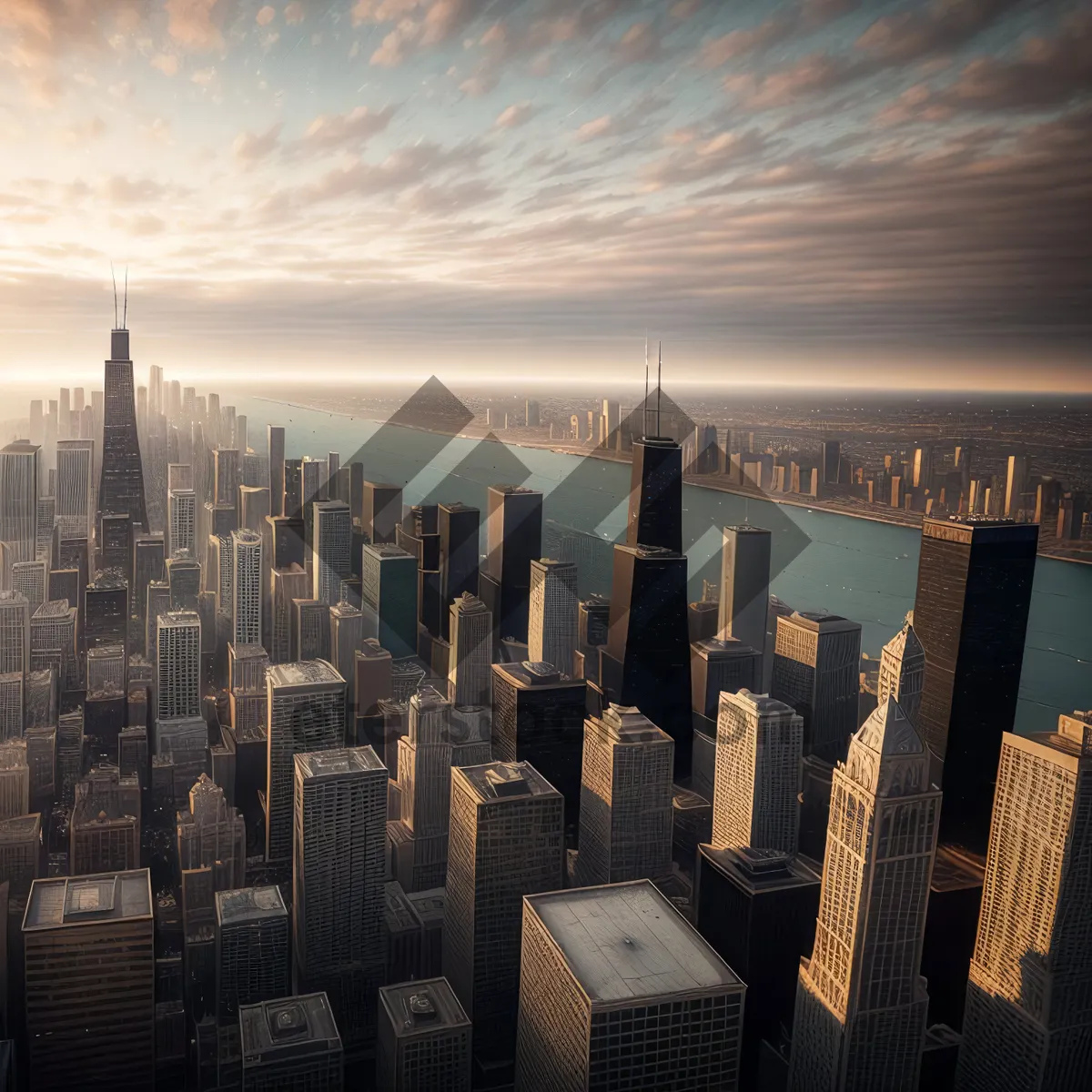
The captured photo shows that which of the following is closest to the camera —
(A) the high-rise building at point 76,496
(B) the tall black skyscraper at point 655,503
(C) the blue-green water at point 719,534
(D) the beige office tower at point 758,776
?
(C) the blue-green water at point 719,534

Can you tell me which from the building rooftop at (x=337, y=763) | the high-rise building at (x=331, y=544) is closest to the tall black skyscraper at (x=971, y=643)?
the building rooftop at (x=337, y=763)

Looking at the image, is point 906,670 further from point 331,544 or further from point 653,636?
point 331,544

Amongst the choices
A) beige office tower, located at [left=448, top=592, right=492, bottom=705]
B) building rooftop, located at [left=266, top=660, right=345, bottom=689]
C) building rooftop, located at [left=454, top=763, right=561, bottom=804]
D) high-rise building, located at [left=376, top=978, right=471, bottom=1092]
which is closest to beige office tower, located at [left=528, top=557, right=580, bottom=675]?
beige office tower, located at [left=448, top=592, right=492, bottom=705]

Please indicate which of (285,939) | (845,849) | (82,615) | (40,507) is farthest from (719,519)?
(40,507)

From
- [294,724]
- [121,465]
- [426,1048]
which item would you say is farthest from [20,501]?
[426,1048]

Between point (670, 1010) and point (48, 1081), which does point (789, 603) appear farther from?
point (48, 1081)

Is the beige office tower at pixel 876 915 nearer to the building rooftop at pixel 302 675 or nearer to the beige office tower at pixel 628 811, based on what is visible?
the beige office tower at pixel 628 811

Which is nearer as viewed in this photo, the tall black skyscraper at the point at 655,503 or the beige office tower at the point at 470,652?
the tall black skyscraper at the point at 655,503
